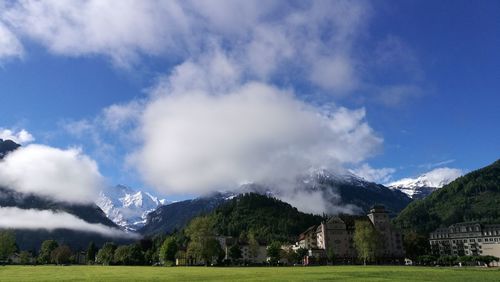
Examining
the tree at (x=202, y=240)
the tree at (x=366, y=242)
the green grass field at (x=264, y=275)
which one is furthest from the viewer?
the tree at (x=366, y=242)

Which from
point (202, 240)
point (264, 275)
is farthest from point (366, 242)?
point (264, 275)

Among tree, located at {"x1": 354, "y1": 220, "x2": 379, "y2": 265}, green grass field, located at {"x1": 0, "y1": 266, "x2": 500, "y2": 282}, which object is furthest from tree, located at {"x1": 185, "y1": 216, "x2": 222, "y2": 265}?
tree, located at {"x1": 354, "y1": 220, "x2": 379, "y2": 265}

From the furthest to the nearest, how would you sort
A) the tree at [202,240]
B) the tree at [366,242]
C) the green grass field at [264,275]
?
the tree at [366,242] → the tree at [202,240] → the green grass field at [264,275]

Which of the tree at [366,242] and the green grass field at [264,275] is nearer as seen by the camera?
the green grass field at [264,275]

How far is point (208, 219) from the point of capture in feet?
520

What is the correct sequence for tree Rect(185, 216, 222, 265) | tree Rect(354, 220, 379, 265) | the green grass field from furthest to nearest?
tree Rect(354, 220, 379, 265) < tree Rect(185, 216, 222, 265) < the green grass field

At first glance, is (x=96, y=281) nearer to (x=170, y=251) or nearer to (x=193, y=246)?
(x=193, y=246)

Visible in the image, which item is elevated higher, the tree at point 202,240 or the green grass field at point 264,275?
the tree at point 202,240

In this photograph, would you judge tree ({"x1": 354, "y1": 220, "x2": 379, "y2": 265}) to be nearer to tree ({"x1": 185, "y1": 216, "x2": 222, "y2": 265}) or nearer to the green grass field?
tree ({"x1": 185, "y1": 216, "x2": 222, "y2": 265})

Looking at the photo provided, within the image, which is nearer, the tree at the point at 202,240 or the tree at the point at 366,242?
the tree at the point at 202,240

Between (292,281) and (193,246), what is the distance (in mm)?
97864

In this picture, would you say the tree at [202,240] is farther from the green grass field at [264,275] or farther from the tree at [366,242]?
the tree at [366,242]

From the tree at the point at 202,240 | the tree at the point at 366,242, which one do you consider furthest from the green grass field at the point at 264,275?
the tree at the point at 366,242

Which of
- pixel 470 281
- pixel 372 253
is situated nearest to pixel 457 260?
pixel 372 253
